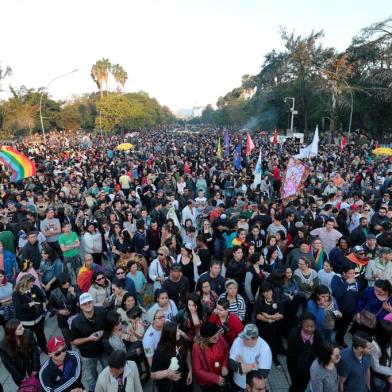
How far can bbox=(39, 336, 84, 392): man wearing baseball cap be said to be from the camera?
3.30 m

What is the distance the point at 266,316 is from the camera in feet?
14.5

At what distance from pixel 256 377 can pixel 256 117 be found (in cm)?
5361

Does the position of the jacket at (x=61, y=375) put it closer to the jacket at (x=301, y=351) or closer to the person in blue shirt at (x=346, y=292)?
the jacket at (x=301, y=351)

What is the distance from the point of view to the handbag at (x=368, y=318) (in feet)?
13.9

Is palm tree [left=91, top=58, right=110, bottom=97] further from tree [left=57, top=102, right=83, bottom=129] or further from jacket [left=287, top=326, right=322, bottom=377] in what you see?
jacket [left=287, top=326, right=322, bottom=377]

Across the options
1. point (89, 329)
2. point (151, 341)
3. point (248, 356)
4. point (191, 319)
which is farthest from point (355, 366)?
point (89, 329)

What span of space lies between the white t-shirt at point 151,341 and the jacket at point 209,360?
0.49m

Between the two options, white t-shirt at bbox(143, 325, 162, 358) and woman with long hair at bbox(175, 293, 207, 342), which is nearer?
white t-shirt at bbox(143, 325, 162, 358)

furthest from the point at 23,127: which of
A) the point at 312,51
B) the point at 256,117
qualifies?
the point at 312,51

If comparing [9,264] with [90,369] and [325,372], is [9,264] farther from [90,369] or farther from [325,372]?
[325,372]

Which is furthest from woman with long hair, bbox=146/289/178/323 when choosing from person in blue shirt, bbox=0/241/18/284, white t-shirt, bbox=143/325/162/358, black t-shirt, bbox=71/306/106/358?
person in blue shirt, bbox=0/241/18/284

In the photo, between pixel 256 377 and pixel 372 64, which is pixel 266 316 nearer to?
pixel 256 377

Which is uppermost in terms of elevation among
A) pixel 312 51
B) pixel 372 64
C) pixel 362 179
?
pixel 312 51

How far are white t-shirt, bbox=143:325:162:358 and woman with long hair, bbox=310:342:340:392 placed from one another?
1633 mm
